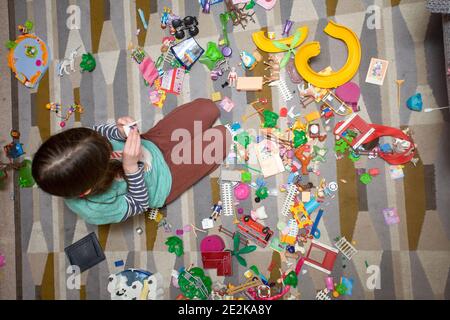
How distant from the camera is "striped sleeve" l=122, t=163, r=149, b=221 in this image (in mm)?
980

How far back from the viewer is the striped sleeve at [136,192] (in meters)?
0.98

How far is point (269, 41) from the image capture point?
4.04 feet

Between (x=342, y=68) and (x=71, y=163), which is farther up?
(x=342, y=68)

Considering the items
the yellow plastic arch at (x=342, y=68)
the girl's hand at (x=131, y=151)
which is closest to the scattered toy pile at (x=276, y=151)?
the yellow plastic arch at (x=342, y=68)

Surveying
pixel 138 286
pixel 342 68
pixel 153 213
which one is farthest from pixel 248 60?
pixel 138 286

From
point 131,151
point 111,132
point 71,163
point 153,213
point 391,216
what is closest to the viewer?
point 71,163

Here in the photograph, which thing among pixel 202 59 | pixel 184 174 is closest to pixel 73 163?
pixel 184 174

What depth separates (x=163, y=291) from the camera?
4.27 ft

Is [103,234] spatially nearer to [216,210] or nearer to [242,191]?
[216,210]

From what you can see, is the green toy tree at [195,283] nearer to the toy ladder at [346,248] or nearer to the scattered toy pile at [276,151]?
the scattered toy pile at [276,151]

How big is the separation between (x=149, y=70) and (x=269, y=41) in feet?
1.46

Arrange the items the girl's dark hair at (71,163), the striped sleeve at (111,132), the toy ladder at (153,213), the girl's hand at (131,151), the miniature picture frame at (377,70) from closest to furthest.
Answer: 1. the girl's dark hair at (71,163)
2. the girl's hand at (131,151)
3. the striped sleeve at (111,132)
4. the miniature picture frame at (377,70)
5. the toy ladder at (153,213)
